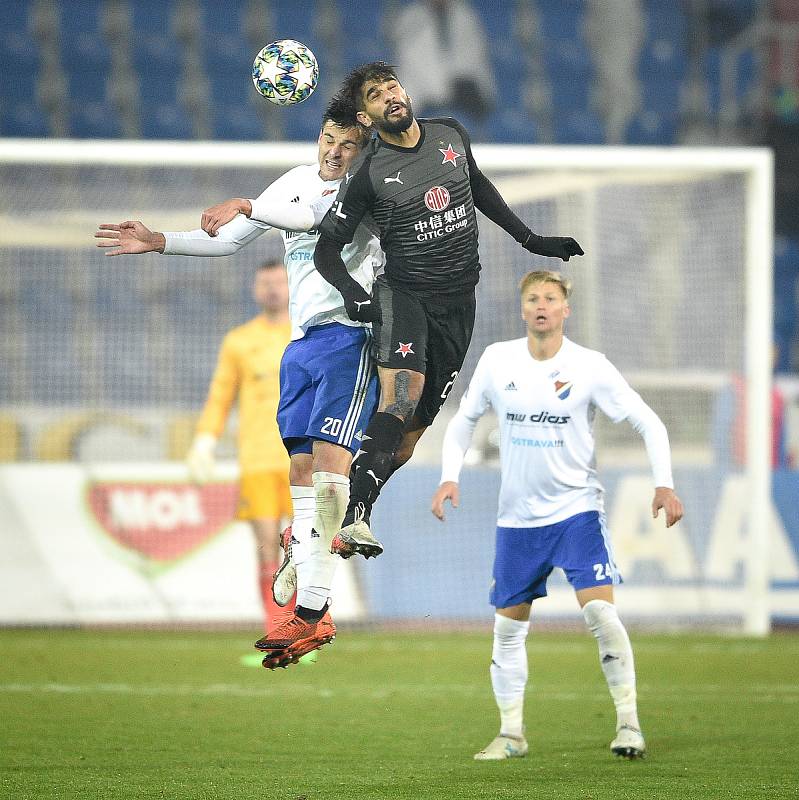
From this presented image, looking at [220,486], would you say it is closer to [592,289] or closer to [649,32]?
[592,289]

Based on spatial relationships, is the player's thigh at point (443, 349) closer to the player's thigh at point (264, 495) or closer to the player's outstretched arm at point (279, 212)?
the player's outstretched arm at point (279, 212)

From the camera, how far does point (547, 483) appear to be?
6629 mm

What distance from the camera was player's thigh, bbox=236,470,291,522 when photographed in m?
9.32

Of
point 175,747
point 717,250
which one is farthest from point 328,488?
point 717,250

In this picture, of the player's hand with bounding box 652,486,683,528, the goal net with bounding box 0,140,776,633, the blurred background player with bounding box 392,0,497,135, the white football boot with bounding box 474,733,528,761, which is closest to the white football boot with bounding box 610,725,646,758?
the white football boot with bounding box 474,733,528,761

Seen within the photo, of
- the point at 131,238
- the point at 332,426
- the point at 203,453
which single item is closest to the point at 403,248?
the point at 332,426

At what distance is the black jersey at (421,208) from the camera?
5438 mm

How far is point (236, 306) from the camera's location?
38.4 ft

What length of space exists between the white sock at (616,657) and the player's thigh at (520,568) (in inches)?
9.7

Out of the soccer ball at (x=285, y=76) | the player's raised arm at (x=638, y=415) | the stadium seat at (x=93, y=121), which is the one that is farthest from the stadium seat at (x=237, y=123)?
the soccer ball at (x=285, y=76)

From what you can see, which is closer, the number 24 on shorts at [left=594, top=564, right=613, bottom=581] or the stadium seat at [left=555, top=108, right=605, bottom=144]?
the number 24 on shorts at [left=594, top=564, right=613, bottom=581]

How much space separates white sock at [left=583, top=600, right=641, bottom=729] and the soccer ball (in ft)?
8.41

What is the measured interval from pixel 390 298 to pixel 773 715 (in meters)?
3.58

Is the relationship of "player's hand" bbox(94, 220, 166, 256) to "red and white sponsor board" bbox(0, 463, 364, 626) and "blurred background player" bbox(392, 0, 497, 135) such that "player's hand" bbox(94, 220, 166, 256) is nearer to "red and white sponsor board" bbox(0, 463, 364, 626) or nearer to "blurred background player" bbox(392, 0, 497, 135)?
"red and white sponsor board" bbox(0, 463, 364, 626)
